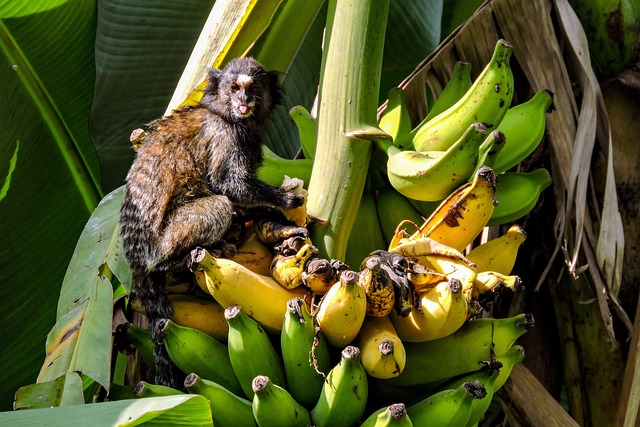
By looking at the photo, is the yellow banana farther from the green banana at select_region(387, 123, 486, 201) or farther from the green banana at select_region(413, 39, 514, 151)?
the green banana at select_region(413, 39, 514, 151)

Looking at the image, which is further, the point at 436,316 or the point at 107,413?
the point at 436,316

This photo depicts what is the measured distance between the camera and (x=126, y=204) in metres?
2.10

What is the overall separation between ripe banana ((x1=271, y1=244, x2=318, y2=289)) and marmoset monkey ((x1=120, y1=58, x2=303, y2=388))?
172mm

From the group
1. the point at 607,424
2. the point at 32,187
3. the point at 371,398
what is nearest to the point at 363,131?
the point at 371,398

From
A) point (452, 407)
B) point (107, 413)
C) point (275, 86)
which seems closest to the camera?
point (107, 413)

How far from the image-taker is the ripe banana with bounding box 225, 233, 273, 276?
5.93 ft

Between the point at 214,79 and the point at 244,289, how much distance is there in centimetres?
67

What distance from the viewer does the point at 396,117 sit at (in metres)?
2.22

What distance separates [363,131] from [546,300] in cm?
96

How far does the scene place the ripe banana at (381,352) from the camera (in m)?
A: 1.59

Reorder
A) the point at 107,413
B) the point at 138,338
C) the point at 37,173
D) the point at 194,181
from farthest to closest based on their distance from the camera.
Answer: the point at 37,173
the point at 194,181
the point at 138,338
the point at 107,413

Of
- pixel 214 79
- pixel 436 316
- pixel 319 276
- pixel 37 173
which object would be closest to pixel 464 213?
pixel 436 316

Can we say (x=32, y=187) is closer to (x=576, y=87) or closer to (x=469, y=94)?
(x=469, y=94)

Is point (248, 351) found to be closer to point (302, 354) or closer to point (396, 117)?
point (302, 354)
